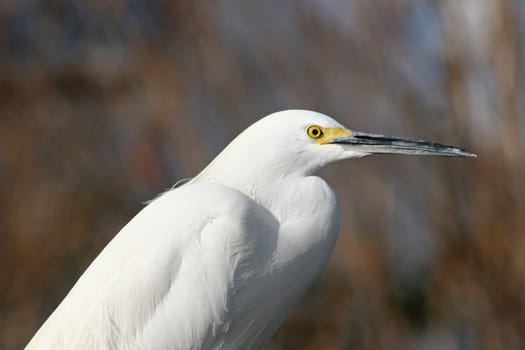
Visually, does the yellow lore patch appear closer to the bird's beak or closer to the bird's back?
the bird's beak

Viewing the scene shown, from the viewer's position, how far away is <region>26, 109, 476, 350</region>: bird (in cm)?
253

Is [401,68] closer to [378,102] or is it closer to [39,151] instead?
[378,102]

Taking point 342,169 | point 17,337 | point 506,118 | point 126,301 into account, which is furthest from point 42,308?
point 126,301

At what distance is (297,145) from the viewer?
262 cm

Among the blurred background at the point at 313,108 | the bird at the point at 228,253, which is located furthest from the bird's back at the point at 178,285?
the blurred background at the point at 313,108

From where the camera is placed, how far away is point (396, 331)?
660cm

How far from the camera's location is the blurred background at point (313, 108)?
5.95 m

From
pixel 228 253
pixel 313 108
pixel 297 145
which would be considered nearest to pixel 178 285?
pixel 228 253

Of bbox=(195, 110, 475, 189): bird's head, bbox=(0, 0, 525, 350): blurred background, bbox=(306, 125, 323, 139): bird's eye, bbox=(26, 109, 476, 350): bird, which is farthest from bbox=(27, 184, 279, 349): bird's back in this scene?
bbox=(0, 0, 525, 350): blurred background

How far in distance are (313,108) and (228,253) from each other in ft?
12.4

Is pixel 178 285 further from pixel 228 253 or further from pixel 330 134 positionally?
pixel 330 134

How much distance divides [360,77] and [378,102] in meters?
0.21

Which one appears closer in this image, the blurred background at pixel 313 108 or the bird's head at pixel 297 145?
the bird's head at pixel 297 145

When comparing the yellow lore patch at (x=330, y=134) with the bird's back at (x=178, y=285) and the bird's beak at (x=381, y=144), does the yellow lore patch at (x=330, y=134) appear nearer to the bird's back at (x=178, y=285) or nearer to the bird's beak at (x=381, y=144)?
the bird's beak at (x=381, y=144)
